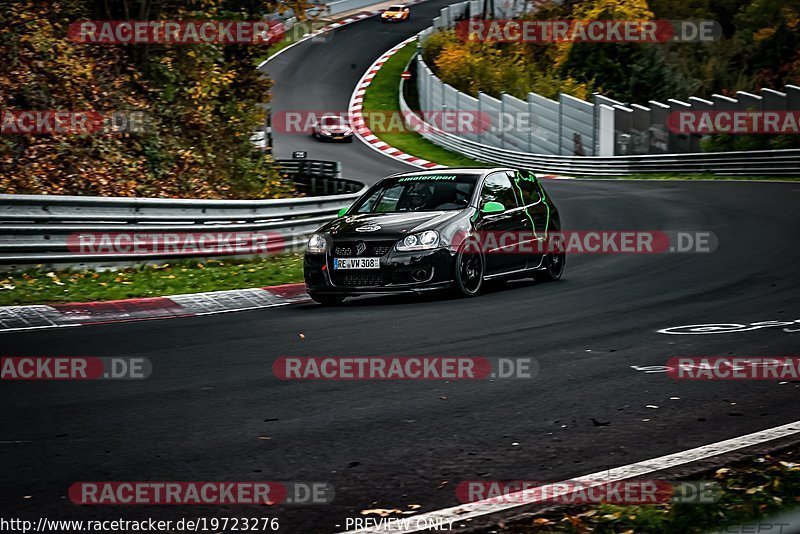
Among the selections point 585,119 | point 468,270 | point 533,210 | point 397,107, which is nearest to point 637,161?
point 585,119

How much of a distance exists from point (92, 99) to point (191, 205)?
212 inches

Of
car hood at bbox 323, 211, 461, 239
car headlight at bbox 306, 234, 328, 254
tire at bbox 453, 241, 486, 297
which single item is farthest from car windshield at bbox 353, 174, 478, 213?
car headlight at bbox 306, 234, 328, 254

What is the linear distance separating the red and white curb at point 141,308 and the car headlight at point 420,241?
1.67 metres

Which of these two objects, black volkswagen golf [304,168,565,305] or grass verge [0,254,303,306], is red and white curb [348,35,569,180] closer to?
grass verge [0,254,303,306]

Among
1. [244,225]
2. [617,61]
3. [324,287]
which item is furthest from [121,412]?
[617,61]

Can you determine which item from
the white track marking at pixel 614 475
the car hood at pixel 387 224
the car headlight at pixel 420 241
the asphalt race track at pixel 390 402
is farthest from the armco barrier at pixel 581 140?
the white track marking at pixel 614 475

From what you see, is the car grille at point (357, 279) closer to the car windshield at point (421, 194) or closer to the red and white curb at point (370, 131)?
the car windshield at point (421, 194)

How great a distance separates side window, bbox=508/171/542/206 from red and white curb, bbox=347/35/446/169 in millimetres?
23467

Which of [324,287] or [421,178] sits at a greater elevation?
[421,178]

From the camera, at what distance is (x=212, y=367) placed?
8.28 meters

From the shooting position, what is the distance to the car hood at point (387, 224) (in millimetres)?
12055

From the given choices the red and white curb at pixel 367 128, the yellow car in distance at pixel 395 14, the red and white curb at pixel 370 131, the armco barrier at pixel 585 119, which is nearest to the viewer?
the armco barrier at pixel 585 119

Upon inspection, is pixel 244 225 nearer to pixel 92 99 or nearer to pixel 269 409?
pixel 92 99

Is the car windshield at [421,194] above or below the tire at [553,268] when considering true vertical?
above
